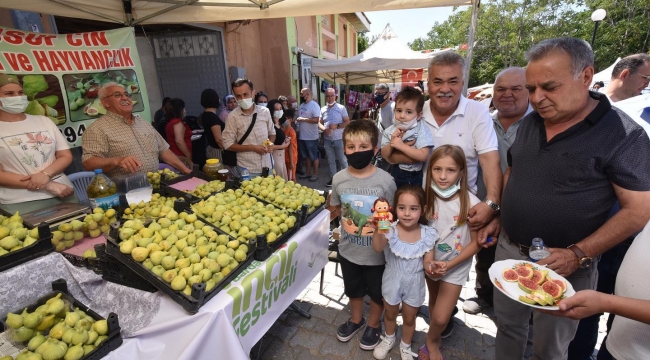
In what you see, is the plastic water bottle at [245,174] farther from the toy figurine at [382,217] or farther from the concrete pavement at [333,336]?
the toy figurine at [382,217]

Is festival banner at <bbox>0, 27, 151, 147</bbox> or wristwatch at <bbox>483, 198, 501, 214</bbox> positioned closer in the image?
wristwatch at <bbox>483, 198, 501, 214</bbox>

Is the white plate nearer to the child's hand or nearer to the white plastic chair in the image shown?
the child's hand

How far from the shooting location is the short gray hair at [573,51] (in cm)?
148

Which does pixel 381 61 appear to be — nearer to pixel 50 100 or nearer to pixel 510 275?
pixel 50 100

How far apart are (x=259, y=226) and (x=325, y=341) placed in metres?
1.37

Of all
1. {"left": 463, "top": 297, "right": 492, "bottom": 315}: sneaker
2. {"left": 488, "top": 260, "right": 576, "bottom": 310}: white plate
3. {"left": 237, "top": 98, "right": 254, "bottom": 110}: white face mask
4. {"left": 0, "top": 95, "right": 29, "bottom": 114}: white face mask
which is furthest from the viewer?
{"left": 237, "top": 98, "right": 254, "bottom": 110}: white face mask

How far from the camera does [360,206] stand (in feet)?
7.26

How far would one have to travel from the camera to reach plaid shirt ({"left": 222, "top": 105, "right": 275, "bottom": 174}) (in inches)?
155

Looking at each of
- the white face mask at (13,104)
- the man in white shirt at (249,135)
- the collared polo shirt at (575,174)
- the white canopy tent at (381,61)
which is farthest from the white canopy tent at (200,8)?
the white canopy tent at (381,61)

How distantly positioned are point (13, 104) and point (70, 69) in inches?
54.9

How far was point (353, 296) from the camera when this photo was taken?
264 centimetres

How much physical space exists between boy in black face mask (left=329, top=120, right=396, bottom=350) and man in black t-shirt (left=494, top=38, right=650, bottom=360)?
0.91 metres

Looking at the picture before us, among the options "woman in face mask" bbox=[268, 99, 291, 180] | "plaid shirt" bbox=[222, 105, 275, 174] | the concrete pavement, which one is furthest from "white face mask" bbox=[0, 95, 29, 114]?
the concrete pavement

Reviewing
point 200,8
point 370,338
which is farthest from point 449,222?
point 200,8
